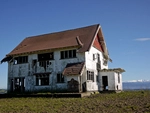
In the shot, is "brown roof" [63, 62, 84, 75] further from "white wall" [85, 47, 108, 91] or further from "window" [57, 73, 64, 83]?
"window" [57, 73, 64, 83]

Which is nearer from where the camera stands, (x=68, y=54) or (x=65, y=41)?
(x=68, y=54)

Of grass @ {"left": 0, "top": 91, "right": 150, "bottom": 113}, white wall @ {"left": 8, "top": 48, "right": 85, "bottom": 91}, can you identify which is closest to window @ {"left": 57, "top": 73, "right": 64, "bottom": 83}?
white wall @ {"left": 8, "top": 48, "right": 85, "bottom": 91}

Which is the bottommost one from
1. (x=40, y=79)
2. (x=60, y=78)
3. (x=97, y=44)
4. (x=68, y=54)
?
(x=40, y=79)

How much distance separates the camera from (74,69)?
24.2 m

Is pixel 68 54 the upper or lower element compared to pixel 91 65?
upper

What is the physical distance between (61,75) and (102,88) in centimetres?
642

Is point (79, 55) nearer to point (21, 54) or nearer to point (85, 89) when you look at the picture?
point (85, 89)

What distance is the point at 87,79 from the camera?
→ 82.7 feet

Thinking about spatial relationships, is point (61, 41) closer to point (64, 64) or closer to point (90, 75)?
point (64, 64)

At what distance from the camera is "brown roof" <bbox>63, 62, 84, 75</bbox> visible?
2366 cm

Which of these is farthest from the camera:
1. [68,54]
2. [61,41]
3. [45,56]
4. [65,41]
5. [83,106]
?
[45,56]

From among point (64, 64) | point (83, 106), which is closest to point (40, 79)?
point (64, 64)

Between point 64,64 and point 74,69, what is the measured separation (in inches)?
100

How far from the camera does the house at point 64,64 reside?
24.9m
